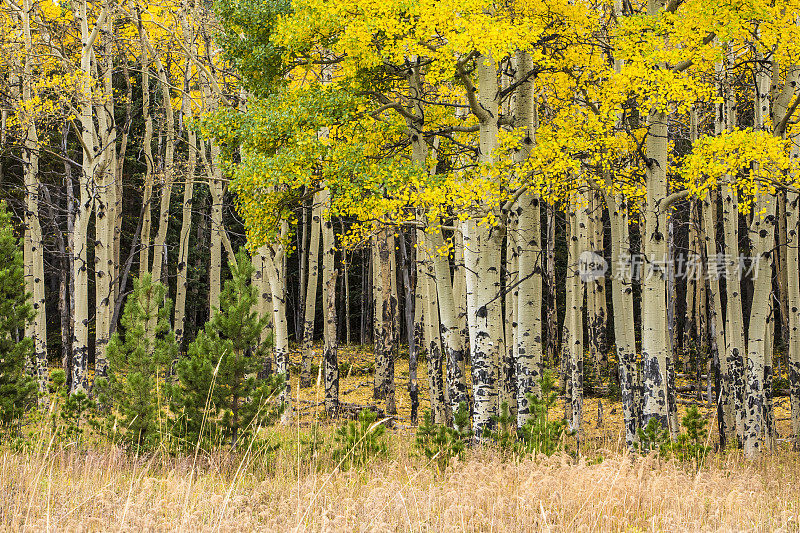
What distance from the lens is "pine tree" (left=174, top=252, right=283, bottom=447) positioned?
6.39 metres

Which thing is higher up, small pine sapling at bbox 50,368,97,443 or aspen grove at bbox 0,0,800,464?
aspen grove at bbox 0,0,800,464

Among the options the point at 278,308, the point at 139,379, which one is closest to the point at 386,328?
the point at 278,308

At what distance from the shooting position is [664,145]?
8195 millimetres

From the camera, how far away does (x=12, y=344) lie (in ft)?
28.7

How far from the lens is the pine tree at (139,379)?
6.77m

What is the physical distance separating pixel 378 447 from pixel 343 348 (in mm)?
24119

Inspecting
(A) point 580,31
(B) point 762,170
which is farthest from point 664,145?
(A) point 580,31

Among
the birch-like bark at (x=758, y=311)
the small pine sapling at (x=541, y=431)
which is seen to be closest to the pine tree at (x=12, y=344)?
the small pine sapling at (x=541, y=431)

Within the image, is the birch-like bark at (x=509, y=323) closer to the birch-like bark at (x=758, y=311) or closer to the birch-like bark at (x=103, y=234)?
the birch-like bark at (x=758, y=311)

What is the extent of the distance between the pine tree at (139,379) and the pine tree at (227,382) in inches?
13.3

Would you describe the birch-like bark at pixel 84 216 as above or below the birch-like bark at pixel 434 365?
above

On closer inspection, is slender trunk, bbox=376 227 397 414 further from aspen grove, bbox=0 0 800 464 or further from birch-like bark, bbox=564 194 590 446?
birch-like bark, bbox=564 194 590 446

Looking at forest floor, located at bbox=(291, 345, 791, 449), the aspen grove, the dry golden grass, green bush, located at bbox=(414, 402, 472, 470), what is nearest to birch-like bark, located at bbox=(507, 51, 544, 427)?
the aspen grove

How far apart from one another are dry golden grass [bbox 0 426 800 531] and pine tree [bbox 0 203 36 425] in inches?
122
